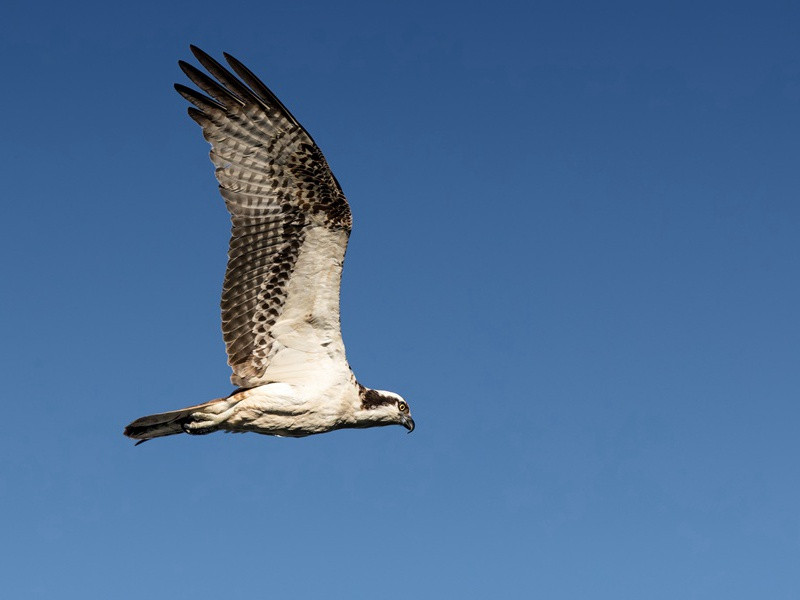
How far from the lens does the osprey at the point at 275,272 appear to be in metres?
12.4

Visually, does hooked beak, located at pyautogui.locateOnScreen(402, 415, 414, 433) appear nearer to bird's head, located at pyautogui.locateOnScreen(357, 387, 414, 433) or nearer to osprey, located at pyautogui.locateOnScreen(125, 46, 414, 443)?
bird's head, located at pyautogui.locateOnScreen(357, 387, 414, 433)

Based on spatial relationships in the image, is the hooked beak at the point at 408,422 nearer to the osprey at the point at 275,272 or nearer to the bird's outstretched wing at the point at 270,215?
the osprey at the point at 275,272

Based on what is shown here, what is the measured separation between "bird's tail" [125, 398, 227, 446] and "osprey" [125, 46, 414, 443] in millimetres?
19

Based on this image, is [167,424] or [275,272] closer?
[167,424]

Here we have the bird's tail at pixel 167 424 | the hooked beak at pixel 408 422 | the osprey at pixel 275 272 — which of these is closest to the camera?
the bird's tail at pixel 167 424

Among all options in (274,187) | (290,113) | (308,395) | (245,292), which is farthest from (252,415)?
(290,113)

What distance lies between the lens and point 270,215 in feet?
41.4

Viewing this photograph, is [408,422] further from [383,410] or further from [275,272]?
[275,272]

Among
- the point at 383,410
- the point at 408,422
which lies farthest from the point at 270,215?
the point at 408,422

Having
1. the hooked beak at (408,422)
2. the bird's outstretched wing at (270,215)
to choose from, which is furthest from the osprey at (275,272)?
the hooked beak at (408,422)

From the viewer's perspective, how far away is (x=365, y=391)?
42.2ft

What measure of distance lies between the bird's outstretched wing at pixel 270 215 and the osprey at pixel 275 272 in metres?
0.01

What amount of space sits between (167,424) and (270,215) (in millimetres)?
2619

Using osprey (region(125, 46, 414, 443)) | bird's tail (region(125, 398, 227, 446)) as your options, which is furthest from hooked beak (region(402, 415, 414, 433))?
bird's tail (region(125, 398, 227, 446))
